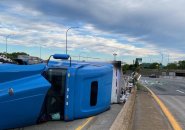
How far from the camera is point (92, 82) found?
12359 mm

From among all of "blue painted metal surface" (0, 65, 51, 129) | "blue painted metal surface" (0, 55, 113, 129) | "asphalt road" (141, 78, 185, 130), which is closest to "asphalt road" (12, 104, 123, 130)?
"blue painted metal surface" (0, 55, 113, 129)

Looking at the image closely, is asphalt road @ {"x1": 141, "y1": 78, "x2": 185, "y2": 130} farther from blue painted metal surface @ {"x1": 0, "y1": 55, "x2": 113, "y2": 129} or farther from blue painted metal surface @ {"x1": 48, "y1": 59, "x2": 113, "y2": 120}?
blue painted metal surface @ {"x1": 0, "y1": 55, "x2": 113, "y2": 129}

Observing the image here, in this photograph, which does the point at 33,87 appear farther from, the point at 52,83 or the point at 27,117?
the point at 52,83

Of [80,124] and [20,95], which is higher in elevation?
[20,95]

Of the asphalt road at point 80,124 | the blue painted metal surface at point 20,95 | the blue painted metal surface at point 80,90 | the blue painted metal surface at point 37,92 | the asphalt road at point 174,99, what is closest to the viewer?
the blue painted metal surface at point 20,95

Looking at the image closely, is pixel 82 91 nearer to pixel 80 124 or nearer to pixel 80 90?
pixel 80 90

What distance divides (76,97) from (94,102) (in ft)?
5.01

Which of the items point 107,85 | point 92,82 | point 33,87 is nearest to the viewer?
point 33,87

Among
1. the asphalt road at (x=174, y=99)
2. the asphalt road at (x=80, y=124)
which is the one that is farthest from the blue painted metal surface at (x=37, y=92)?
the asphalt road at (x=174, y=99)

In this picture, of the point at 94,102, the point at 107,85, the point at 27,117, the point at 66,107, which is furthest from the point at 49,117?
the point at 107,85

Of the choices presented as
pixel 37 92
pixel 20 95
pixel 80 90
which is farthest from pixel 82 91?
pixel 20 95

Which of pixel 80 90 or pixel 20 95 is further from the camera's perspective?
pixel 80 90

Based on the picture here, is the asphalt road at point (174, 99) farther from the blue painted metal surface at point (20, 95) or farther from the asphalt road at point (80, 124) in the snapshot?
the blue painted metal surface at point (20, 95)

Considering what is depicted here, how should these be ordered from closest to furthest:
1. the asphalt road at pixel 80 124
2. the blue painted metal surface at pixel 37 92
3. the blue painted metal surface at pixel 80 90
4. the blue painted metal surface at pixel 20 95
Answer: the blue painted metal surface at pixel 20 95
the blue painted metal surface at pixel 37 92
the asphalt road at pixel 80 124
the blue painted metal surface at pixel 80 90
